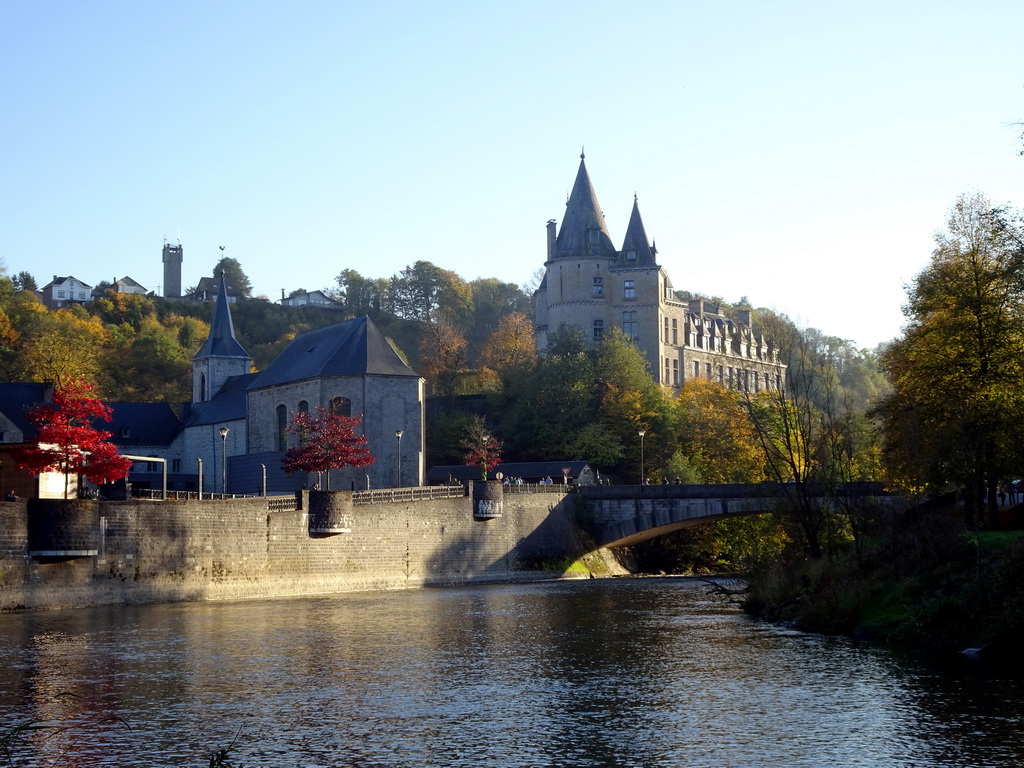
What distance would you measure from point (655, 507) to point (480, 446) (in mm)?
18515

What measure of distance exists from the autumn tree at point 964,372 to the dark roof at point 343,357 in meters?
36.9

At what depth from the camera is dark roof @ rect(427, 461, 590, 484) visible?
7819cm

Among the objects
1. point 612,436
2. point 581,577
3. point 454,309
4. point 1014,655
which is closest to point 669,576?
point 581,577

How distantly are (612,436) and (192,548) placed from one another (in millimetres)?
40899

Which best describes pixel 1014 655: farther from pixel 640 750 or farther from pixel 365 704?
pixel 365 704

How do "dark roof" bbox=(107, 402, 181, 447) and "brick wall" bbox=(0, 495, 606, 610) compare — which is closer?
"brick wall" bbox=(0, 495, 606, 610)

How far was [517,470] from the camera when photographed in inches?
3187

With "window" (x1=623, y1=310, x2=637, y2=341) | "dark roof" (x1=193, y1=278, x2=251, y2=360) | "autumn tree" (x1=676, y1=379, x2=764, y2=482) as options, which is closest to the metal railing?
"autumn tree" (x1=676, y1=379, x2=764, y2=482)

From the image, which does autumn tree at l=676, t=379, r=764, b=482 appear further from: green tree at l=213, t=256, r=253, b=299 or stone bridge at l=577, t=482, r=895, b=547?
green tree at l=213, t=256, r=253, b=299

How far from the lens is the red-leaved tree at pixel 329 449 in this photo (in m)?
62.0

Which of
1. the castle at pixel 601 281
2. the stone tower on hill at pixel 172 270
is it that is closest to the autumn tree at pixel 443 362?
the castle at pixel 601 281

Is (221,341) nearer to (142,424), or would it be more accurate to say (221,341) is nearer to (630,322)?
(142,424)

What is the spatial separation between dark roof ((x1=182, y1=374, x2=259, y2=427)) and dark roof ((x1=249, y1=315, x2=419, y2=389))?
22.5 ft

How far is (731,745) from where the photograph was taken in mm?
18750
